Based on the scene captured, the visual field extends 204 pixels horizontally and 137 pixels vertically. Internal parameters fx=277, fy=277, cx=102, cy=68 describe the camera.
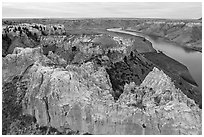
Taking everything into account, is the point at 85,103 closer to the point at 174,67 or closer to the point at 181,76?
the point at 181,76

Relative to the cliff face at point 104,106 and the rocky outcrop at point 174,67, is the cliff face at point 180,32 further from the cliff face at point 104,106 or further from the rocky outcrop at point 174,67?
the cliff face at point 104,106

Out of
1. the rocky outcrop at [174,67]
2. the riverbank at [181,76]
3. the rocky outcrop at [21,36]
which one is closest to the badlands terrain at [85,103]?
the riverbank at [181,76]

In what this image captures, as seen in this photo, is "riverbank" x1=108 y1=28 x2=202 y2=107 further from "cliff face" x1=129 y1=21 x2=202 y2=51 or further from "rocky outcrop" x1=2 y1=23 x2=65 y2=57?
"cliff face" x1=129 y1=21 x2=202 y2=51

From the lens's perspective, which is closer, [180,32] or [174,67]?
[174,67]

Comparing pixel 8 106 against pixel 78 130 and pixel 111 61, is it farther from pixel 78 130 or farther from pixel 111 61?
pixel 111 61

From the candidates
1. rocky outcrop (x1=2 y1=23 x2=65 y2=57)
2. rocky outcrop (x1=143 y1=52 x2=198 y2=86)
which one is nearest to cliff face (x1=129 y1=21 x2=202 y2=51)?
rocky outcrop (x1=143 y1=52 x2=198 y2=86)

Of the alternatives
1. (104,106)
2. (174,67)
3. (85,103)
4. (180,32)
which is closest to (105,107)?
(104,106)

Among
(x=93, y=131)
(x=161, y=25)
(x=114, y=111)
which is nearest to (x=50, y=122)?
(x=93, y=131)

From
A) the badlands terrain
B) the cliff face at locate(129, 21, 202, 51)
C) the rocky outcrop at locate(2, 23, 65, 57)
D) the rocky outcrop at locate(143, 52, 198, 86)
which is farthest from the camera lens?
the cliff face at locate(129, 21, 202, 51)
